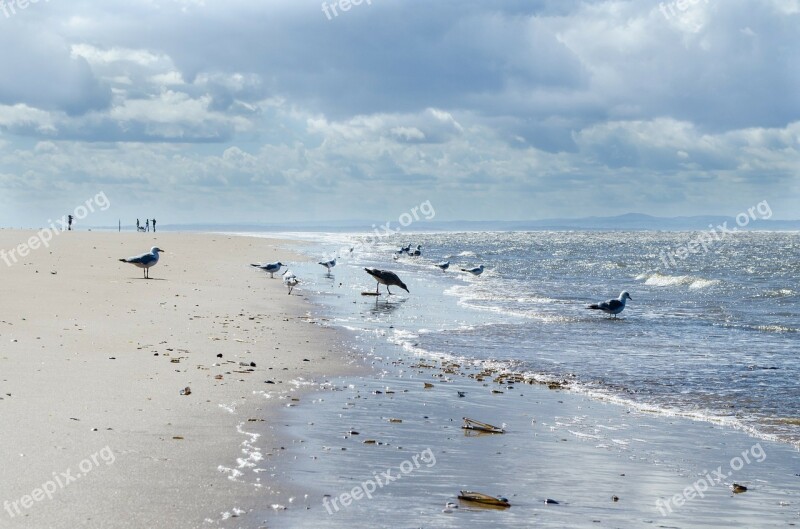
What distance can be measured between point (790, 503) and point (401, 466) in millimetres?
3295

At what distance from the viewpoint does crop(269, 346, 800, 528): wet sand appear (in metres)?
6.45

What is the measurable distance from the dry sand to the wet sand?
600mm

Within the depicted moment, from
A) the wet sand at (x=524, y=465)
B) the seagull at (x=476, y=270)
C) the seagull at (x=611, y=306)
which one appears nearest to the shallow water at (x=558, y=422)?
the wet sand at (x=524, y=465)

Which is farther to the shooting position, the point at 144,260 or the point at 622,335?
the point at 144,260

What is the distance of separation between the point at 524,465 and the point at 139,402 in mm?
4259

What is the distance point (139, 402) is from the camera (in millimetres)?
9211

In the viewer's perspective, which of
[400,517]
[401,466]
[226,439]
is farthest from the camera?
[226,439]

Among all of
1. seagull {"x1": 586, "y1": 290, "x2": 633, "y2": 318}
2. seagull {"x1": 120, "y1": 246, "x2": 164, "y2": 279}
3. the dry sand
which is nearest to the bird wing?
seagull {"x1": 120, "y1": 246, "x2": 164, "y2": 279}

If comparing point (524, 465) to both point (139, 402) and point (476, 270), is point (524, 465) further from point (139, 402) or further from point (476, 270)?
point (476, 270)

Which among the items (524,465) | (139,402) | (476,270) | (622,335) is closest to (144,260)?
(622,335)

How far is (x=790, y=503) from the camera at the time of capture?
7.00m

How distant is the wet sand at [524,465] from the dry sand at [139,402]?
60 centimetres

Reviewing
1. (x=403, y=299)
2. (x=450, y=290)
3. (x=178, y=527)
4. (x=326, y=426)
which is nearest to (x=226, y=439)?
(x=326, y=426)

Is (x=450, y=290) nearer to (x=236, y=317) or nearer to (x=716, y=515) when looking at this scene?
(x=236, y=317)
